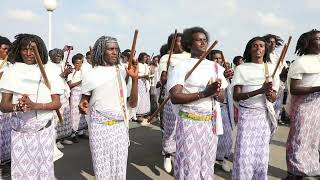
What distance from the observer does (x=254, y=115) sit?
460cm

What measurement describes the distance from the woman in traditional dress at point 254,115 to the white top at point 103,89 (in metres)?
1.48

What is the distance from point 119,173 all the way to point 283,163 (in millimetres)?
3543

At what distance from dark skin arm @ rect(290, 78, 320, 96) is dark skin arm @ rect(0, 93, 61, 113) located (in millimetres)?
2984

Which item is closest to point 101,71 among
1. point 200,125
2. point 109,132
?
point 109,132

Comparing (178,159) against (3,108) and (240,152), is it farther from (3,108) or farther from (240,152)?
(3,108)

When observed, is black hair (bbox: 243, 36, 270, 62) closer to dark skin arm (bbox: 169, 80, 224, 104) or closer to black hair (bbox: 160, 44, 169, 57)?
dark skin arm (bbox: 169, 80, 224, 104)

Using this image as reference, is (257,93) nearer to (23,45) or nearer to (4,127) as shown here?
(23,45)

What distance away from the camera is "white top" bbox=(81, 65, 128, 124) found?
155 inches

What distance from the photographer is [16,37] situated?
396 centimetres

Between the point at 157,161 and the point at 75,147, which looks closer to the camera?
the point at 157,161

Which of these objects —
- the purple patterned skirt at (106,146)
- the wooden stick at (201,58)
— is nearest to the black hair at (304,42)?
the wooden stick at (201,58)

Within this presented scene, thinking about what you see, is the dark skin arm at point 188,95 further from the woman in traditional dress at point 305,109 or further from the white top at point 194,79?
the woman in traditional dress at point 305,109

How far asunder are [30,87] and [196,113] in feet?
5.24

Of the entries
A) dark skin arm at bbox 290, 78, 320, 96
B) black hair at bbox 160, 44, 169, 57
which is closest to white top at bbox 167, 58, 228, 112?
dark skin arm at bbox 290, 78, 320, 96
